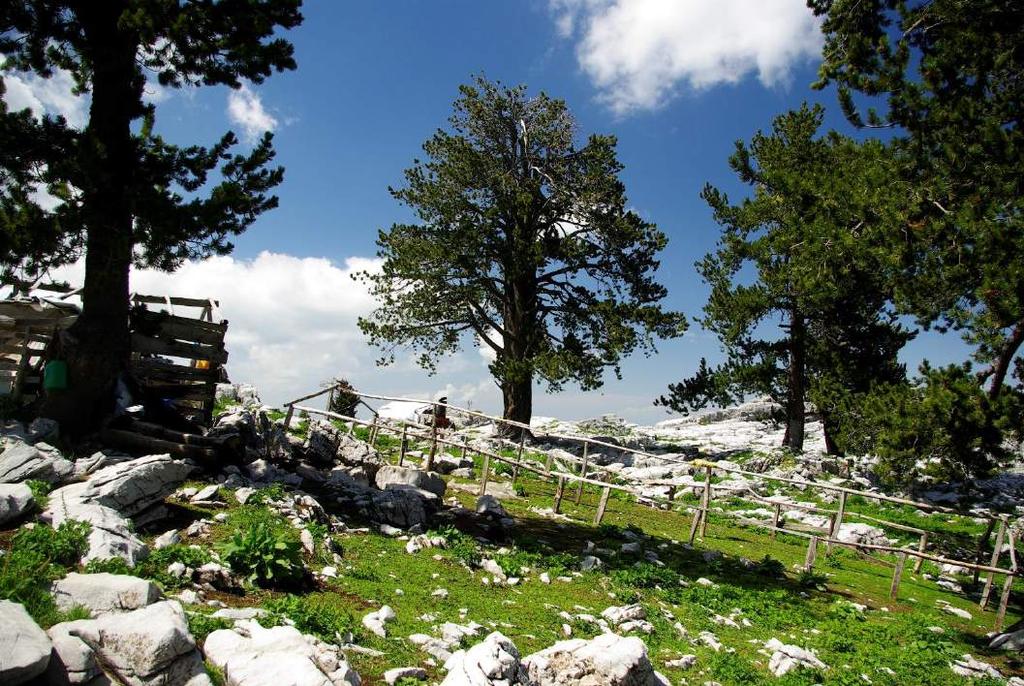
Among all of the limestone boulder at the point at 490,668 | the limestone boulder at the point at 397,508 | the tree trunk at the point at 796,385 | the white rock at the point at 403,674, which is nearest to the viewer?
the limestone boulder at the point at 490,668

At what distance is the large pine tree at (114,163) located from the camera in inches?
464

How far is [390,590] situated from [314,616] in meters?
1.87

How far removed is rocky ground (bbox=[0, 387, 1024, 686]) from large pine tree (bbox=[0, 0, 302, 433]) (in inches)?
96.1

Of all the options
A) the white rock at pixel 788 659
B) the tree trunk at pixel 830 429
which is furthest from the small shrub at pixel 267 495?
the tree trunk at pixel 830 429

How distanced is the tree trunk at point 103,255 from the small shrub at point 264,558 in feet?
23.2

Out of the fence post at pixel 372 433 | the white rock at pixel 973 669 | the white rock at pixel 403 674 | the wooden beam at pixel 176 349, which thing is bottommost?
the fence post at pixel 372 433

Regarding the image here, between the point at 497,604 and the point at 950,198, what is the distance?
10572 millimetres

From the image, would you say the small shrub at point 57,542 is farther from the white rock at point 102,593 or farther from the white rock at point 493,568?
the white rock at point 493,568

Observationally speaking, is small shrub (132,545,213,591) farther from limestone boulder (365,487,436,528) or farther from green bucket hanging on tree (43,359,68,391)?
green bucket hanging on tree (43,359,68,391)

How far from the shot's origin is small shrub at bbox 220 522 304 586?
7598 millimetres

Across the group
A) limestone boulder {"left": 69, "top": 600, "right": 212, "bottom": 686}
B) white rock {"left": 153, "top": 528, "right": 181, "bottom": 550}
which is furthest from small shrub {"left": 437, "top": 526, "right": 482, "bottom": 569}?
limestone boulder {"left": 69, "top": 600, "right": 212, "bottom": 686}

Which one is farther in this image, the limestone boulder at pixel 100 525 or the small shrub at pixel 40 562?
the limestone boulder at pixel 100 525

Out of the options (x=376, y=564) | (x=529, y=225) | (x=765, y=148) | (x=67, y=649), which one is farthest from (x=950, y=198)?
(x=765, y=148)

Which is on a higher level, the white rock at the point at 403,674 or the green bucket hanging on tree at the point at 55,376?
the green bucket hanging on tree at the point at 55,376
